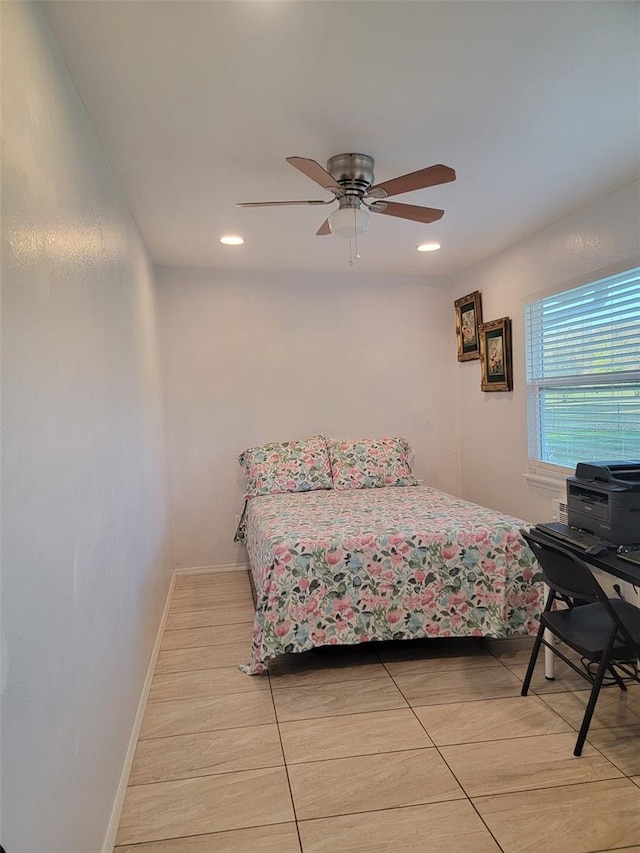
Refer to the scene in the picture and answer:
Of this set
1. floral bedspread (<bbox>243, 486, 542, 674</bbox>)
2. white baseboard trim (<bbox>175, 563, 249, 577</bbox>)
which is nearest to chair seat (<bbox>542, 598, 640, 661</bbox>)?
floral bedspread (<bbox>243, 486, 542, 674</bbox>)

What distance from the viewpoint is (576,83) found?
1.82 meters

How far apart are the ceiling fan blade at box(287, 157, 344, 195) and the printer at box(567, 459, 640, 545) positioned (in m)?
1.69

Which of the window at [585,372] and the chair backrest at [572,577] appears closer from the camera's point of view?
the chair backrest at [572,577]

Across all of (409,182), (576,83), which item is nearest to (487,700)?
(409,182)

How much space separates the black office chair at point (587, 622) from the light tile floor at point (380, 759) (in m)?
0.18

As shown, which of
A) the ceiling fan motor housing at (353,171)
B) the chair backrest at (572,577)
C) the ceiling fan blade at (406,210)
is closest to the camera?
the chair backrest at (572,577)

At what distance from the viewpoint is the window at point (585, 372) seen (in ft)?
9.19

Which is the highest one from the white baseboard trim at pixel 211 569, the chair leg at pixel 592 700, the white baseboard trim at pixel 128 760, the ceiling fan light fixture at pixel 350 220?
the ceiling fan light fixture at pixel 350 220

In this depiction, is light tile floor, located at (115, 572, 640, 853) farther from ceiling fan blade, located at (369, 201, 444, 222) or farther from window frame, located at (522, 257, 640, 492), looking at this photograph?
ceiling fan blade, located at (369, 201, 444, 222)

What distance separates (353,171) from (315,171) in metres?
0.35

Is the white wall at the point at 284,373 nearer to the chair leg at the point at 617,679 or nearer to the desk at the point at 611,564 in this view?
the desk at the point at 611,564

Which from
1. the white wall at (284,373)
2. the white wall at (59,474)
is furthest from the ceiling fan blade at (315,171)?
the white wall at (284,373)

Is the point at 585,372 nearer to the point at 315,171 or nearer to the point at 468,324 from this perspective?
the point at 468,324

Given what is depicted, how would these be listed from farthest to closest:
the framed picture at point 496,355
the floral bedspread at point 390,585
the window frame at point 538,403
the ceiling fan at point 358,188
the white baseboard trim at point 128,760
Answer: the framed picture at point 496,355, the window frame at point 538,403, the floral bedspread at point 390,585, the ceiling fan at point 358,188, the white baseboard trim at point 128,760
